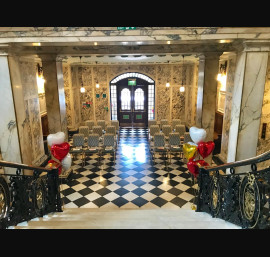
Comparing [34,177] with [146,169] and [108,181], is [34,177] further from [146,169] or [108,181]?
[146,169]

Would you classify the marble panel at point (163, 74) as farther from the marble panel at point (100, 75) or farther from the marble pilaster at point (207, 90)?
the marble pilaster at point (207, 90)

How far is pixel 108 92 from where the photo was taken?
13203 mm

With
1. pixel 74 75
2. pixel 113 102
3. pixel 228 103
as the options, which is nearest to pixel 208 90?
pixel 228 103

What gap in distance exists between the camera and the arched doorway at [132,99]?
13.1 meters

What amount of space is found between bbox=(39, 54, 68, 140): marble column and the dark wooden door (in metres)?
6.48

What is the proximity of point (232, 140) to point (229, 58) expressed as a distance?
166 inches

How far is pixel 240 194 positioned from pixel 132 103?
11.4 meters

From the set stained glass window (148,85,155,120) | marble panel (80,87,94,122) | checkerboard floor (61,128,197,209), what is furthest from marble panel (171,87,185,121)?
checkerboard floor (61,128,197,209)

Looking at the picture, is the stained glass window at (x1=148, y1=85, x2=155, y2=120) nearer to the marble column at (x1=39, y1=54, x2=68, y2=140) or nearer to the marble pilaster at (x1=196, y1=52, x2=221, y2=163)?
the marble pilaster at (x1=196, y1=52, x2=221, y2=163)

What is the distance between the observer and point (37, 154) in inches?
310

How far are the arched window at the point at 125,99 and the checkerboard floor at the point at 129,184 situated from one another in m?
5.05

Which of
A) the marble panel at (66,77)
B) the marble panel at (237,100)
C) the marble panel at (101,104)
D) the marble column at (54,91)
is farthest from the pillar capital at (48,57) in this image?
the marble panel at (101,104)

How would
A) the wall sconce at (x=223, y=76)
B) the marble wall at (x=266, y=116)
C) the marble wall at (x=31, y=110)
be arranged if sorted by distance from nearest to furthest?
the marble wall at (x=266, y=116) < the marble wall at (x=31, y=110) < the wall sconce at (x=223, y=76)

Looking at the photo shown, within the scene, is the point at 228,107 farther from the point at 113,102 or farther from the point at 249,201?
the point at 113,102
